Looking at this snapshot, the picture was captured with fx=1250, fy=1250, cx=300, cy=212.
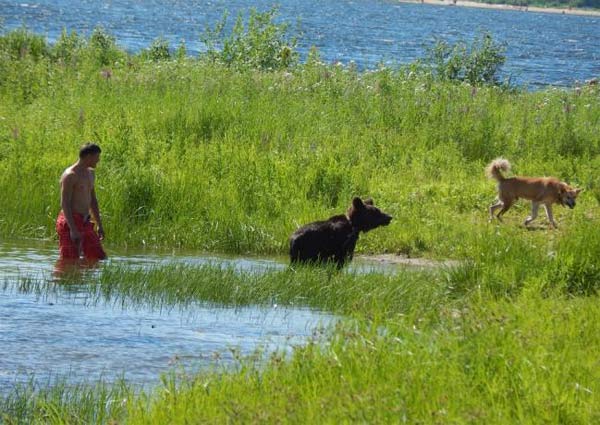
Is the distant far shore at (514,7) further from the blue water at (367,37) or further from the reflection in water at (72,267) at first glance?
the reflection in water at (72,267)

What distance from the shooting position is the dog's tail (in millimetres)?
18031

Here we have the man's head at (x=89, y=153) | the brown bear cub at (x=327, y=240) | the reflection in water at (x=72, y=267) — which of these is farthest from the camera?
the man's head at (x=89, y=153)

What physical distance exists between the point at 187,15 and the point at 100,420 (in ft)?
309

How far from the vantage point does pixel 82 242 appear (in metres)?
14.5

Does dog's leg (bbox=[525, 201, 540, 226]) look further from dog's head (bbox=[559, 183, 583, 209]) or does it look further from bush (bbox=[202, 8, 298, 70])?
bush (bbox=[202, 8, 298, 70])

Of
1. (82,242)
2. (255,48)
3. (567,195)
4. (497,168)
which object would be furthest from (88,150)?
(255,48)

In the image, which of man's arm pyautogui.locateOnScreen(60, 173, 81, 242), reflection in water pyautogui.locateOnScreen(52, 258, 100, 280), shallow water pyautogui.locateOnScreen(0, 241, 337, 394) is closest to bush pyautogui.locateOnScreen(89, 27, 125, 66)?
man's arm pyautogui.locateOnScreen(60, 173, 81, 242)

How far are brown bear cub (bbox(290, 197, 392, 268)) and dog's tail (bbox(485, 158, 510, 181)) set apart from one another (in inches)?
150

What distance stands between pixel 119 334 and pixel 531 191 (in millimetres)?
8444

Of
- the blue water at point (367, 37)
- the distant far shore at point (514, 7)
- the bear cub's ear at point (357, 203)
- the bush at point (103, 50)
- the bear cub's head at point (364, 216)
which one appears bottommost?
the distant far shore at point (514, 7)

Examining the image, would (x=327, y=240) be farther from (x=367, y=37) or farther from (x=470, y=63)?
(x=367, y=37)

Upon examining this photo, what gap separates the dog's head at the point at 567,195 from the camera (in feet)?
58.7

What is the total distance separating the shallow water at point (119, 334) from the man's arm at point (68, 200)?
31.6 inches

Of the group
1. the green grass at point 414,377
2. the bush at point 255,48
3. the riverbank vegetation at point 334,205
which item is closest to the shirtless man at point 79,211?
the riverbank vegetation at point 334,205
